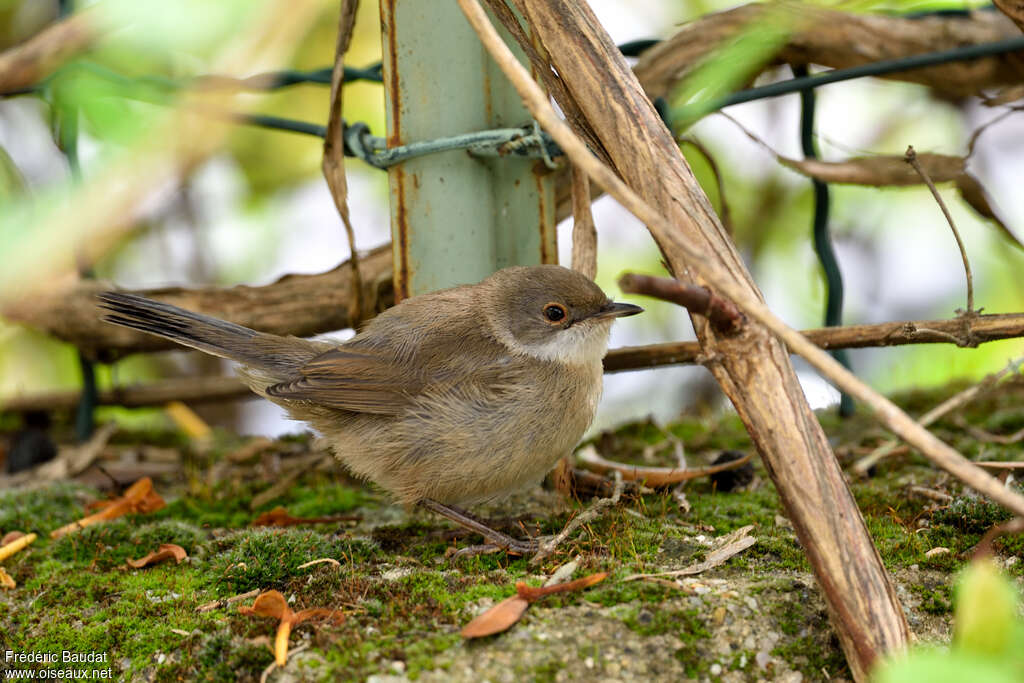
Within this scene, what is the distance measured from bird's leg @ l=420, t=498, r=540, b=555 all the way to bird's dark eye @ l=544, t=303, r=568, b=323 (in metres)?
0.78

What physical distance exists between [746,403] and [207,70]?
1596mm

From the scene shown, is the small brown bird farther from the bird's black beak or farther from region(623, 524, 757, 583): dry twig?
region(623, 524, 757, 583): dry twig

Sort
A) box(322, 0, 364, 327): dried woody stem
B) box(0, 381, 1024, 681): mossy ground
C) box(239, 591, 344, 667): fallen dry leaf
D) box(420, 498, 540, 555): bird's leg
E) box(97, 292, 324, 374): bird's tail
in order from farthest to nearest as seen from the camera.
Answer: box(97, 292, 324, 374): bird's tail
box(322, 0, 364, 327): dried woody stem
box(420, 498, 540, 555): bird's leg
box(239, 591, 344, 667): fallen dry leaf
box(0, 381, 1024, 681): mossy ground

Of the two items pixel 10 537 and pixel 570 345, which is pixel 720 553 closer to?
pixel 570 345

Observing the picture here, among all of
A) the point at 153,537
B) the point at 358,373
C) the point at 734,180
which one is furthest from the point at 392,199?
the point at 734,180

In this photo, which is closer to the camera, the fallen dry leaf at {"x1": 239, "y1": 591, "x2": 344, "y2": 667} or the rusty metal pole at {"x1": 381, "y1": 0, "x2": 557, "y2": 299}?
the fallen dry leaf at {"x1": 239, "y1": 591, "x2": 344, "y2": 667}

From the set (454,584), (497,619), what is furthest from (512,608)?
(454,584)

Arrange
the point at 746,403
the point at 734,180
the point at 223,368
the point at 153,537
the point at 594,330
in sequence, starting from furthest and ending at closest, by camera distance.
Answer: the point at 223,368 < the point at 734,180 < the point at 594,330 < the point at 153,537 < the point at 746,403

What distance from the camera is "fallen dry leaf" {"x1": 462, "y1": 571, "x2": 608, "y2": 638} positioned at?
2.15m

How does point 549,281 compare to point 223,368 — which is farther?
point 223,368

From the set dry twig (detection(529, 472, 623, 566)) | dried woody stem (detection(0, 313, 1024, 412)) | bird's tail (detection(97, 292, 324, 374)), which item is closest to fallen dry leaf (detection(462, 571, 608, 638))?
dry twig (detection(529, 472, 623, 566))

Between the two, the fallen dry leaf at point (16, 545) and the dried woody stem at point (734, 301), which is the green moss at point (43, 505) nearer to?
the fallen dry leaf at point (16, 545)

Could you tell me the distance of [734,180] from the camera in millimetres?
5145

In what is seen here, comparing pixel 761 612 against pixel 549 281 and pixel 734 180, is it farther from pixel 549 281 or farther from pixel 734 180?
pixel 734 180
